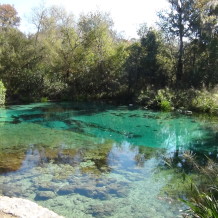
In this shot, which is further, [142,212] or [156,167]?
[156,167]

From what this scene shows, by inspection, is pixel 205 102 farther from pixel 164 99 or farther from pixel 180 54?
pixel 180 54

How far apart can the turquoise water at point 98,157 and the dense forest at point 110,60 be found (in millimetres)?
6110

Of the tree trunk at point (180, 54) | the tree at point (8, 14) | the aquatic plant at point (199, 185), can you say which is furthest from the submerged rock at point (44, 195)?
the tree at point (8, 14)

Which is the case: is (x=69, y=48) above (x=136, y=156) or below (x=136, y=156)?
above

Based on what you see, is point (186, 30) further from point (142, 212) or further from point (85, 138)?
point (142, 212)

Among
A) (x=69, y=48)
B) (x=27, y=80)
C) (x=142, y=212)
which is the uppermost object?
Result: (x=69, y=48)

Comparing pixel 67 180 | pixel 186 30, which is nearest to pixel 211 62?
pixel 186 30

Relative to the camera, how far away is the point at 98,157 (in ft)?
25.8

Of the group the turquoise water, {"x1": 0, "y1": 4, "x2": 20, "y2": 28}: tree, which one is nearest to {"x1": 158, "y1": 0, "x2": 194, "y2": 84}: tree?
→ the turquoise water

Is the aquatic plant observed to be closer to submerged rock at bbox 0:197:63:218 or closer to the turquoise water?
the turquoise water

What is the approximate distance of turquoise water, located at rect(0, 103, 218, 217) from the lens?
202 inches

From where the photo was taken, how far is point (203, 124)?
12.5m

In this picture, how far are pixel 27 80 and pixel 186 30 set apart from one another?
494 inches

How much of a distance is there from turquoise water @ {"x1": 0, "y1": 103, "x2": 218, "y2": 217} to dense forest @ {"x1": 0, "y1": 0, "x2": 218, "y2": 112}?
20.0 ft
